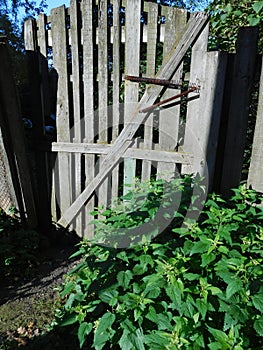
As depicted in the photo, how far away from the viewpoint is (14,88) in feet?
8.79

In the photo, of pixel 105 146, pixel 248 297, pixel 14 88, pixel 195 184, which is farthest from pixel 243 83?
pixel 14 88

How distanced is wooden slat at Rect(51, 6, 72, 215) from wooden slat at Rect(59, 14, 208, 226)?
21 centimetres

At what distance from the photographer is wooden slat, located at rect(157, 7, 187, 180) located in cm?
233

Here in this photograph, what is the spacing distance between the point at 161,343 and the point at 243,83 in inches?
74.2

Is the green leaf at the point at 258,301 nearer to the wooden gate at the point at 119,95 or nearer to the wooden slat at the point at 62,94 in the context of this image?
the wooden gate at the point at 119,95

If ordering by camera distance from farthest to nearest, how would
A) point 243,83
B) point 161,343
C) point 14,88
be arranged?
1. point 14,88
2. point 243,83
3. point 161,343

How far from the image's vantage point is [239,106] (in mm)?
2242

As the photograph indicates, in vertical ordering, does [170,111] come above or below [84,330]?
above

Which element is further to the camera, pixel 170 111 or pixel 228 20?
pixel 228 20

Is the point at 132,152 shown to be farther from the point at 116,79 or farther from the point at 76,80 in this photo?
the point at 76,80

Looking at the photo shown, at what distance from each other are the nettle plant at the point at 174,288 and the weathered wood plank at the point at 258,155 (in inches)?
14.8

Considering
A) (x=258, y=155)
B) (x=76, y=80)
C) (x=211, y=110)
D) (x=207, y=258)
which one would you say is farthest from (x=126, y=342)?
(x=76, y=80)

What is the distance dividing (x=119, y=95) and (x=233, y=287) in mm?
1979

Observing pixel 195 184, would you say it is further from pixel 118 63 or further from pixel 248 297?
pixel 118 63
